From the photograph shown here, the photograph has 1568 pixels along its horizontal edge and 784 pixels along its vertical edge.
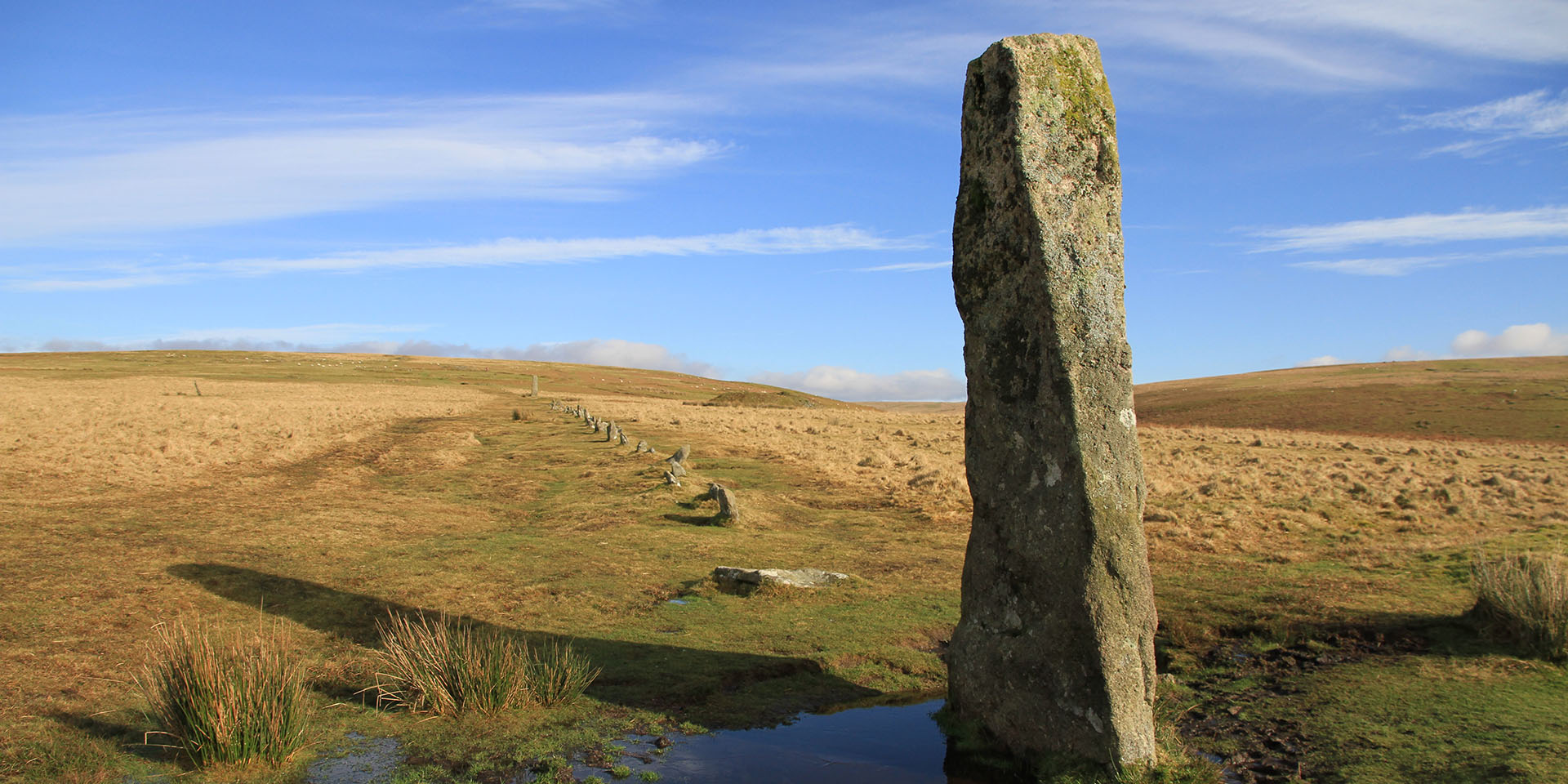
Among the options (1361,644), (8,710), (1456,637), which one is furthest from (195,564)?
(1456,637)

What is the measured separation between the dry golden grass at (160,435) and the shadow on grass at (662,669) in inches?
420

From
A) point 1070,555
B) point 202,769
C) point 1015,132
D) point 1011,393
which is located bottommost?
point 202,769

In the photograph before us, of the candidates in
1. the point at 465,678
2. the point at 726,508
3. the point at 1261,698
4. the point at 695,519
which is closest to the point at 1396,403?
the point at 726,508

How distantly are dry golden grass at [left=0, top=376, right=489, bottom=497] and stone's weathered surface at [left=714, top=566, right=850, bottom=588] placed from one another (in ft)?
46.9

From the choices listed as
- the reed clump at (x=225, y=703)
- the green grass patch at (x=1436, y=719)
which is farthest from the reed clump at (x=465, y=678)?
the green grass patch at (x=1436, y=719)

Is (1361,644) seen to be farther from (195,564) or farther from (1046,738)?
(195,564)

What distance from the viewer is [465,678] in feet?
26.1

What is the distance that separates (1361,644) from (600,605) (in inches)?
348

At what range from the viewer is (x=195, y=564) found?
12.5 m

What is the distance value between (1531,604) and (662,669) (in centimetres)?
871

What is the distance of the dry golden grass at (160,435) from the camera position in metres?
20.2

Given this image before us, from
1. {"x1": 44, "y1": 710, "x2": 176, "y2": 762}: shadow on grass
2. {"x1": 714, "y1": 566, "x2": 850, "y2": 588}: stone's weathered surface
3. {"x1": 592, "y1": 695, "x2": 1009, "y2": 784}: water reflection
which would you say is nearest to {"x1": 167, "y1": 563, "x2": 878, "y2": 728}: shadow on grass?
{"x1": 592, "y1": 695, "x2": 1009, "y2": 784}: water reflection

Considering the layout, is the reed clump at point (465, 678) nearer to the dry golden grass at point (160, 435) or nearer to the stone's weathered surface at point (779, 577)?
the stone's weathered surface at point (779, 577)

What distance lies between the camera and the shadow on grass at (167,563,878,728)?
27.7ft
